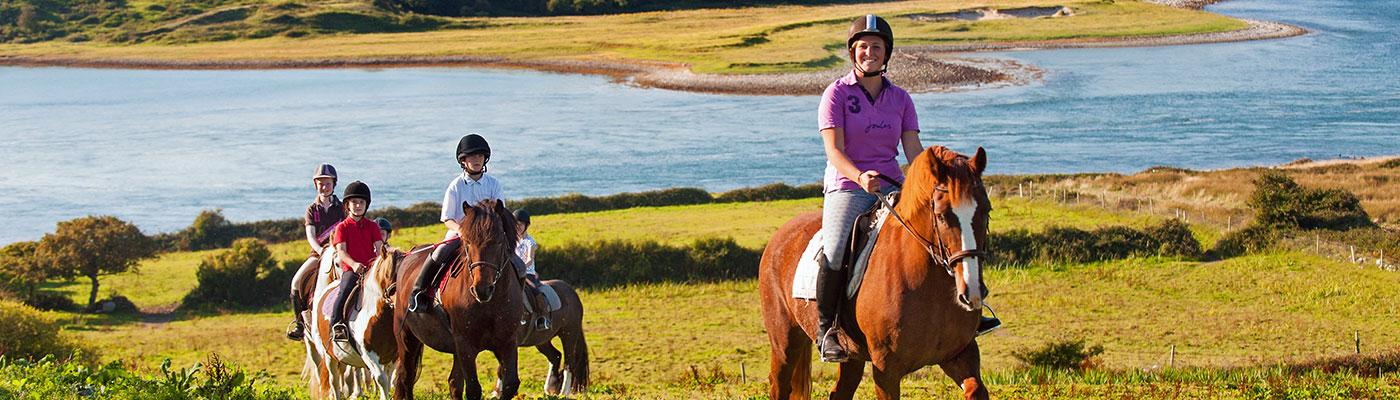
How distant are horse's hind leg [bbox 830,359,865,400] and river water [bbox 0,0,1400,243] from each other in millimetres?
43578

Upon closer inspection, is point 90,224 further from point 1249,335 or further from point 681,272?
point 1249,335

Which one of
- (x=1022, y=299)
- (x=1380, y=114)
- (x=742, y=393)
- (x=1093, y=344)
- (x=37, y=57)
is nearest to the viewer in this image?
(x=742, y=393)

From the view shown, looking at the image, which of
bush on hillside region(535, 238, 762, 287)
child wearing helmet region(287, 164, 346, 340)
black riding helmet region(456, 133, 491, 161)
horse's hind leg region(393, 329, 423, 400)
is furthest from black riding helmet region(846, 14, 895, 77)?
bush on hillside region(535, 238, 762, 287)

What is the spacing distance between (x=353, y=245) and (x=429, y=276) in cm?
198

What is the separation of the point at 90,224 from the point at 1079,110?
194 feet

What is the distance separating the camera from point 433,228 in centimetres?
4241

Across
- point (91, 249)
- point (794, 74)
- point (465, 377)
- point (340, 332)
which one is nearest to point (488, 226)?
point (465, 377)

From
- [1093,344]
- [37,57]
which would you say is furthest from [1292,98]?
[37,57]

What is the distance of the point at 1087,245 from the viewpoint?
3250 cm

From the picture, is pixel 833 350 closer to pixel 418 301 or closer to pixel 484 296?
pixel 484 296

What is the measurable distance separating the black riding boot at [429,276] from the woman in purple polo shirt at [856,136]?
3.65m

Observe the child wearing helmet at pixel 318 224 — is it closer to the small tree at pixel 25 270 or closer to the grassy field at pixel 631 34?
the small tree at pixel 25 270

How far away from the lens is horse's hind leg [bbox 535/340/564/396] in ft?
43.5

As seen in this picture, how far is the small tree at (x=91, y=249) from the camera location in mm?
33969
